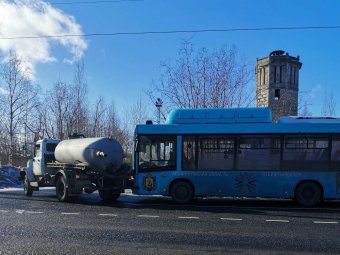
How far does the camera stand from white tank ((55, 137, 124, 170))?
16.9 m

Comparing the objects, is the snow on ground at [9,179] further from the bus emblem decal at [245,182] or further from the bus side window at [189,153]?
the bus emblem decal at [245,182]

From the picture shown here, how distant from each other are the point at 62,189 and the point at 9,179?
12.0m

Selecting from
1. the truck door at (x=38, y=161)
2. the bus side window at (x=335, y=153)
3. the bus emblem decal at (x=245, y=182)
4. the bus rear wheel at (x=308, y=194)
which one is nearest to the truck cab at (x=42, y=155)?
the truck door at (x=38, y=161)

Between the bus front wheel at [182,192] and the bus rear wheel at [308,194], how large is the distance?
12.2 feet

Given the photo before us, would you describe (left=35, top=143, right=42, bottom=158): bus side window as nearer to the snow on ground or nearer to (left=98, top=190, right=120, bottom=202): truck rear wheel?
A: (left=98, top=190, right=120, bottom=202): truck rear wheel

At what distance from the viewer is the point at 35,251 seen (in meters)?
7.76

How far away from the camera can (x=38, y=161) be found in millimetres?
19500

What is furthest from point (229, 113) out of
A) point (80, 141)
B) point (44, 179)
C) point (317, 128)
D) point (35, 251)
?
point (35, 251)

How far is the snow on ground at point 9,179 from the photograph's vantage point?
85.4 feet

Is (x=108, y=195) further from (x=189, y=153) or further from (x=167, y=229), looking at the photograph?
(x=167, y=229)

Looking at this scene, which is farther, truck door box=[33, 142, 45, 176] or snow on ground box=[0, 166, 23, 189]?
snow on ground box=[0, 166, 23, 189]

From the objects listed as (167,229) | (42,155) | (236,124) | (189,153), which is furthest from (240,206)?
(42,155)

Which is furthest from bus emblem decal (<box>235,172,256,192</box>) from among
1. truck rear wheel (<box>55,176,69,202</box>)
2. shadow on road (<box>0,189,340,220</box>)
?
truck rear wheel (<box>55,176,69,202</box>)

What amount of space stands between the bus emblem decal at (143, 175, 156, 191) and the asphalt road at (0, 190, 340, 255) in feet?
2.04
